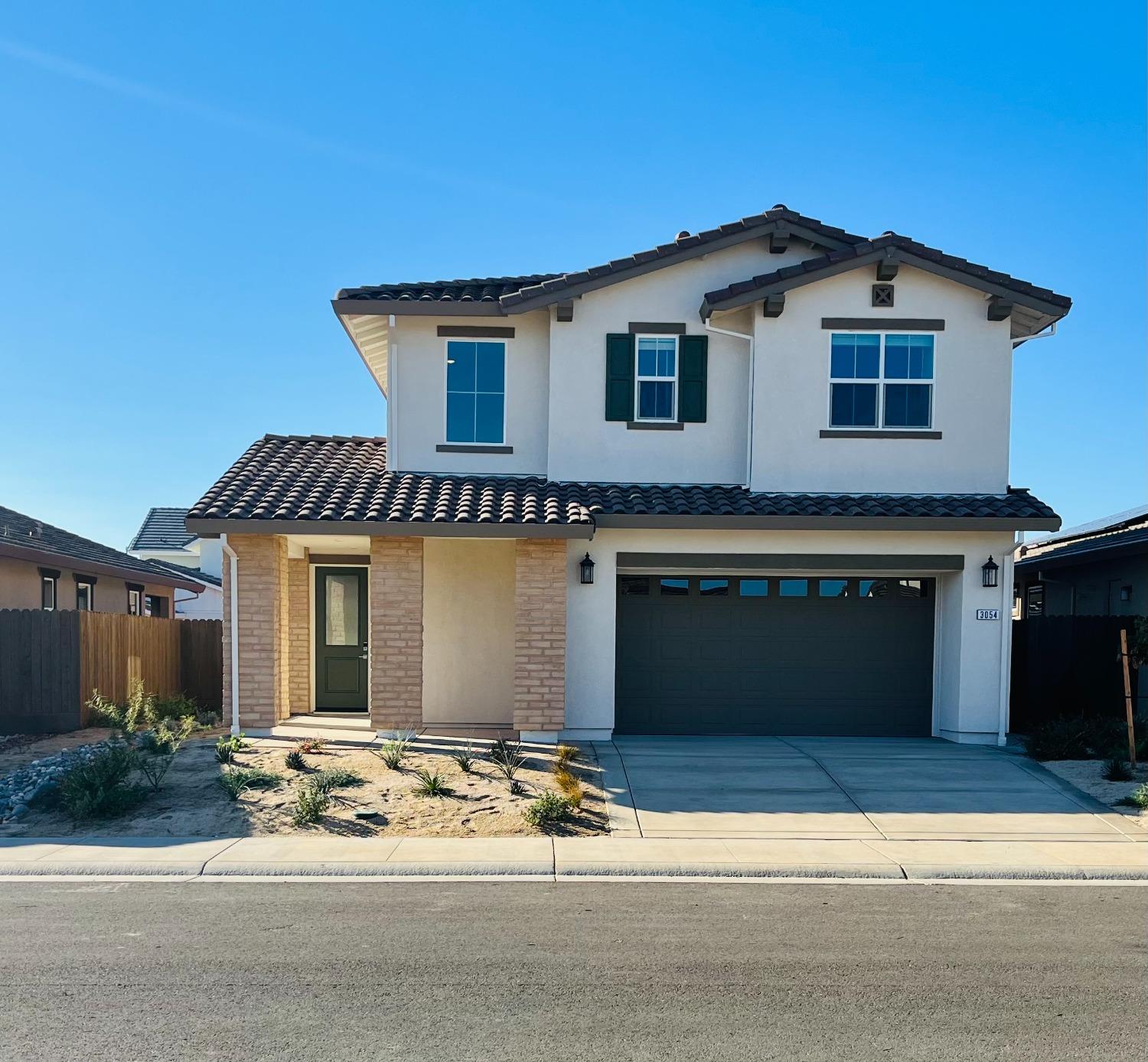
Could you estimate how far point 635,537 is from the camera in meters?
13.6

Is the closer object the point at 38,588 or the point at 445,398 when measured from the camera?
the point at 445,398

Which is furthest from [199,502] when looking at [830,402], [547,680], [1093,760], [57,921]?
[1093,760]

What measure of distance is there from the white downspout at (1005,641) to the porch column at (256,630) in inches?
411

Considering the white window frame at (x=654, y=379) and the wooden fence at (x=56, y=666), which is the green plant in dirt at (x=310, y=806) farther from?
the white window frame at (x=654, y=379)

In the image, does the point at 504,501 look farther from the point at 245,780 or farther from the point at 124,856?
the point at 124,856

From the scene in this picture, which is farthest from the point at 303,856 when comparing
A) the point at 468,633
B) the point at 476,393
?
the point at 476,393

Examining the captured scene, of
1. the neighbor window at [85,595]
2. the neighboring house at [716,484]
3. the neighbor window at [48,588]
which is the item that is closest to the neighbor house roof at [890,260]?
the neighboring house at [716,484]

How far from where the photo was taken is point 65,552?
20297 mm

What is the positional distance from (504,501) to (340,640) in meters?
4.16

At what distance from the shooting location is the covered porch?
1291cm

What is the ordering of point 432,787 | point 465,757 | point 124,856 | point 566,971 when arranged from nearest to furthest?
point 566,971
point 124,856
point 432,787
point 465,757

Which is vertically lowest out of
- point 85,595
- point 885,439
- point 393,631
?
point 85,595

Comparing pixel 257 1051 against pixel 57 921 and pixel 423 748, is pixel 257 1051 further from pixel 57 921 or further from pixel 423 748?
pixel 423 748

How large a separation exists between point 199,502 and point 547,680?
5384 millimetres
